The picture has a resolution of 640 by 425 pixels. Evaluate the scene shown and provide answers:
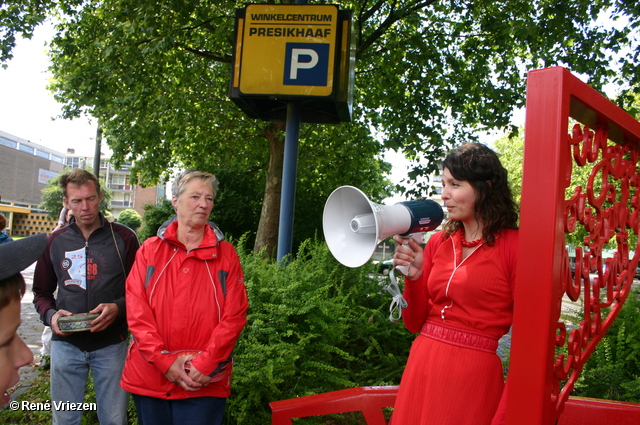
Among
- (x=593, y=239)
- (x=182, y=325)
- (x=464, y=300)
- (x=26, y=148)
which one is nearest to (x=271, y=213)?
(x=182, y=325)

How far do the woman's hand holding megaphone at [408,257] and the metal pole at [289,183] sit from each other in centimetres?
372

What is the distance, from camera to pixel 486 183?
202cm

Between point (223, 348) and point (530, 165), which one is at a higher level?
point (530, 165)

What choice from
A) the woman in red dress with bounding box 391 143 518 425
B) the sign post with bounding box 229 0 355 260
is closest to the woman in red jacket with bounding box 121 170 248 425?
the woman in red dress with bounding box 391 143 518 425

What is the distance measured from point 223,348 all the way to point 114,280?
1.08 m

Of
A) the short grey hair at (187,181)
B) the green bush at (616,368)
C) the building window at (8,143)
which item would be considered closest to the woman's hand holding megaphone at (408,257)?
the short grey hair at (187,181)

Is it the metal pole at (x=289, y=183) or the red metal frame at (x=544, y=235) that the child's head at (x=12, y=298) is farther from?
the metal pole at (x=289, y=183)

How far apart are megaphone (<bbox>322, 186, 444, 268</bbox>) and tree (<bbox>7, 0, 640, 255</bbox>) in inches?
244

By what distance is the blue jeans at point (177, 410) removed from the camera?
2.56 meters

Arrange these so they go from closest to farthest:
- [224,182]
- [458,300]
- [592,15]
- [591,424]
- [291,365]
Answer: [458,300] → [591,424] → [291,365] → [592,15] → [224,182]

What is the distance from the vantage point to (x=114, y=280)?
3162 mm

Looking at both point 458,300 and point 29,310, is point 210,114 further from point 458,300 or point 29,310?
point 458,300

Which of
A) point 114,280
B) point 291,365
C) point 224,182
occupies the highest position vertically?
point 224,182

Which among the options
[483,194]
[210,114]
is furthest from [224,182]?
[483,194]
